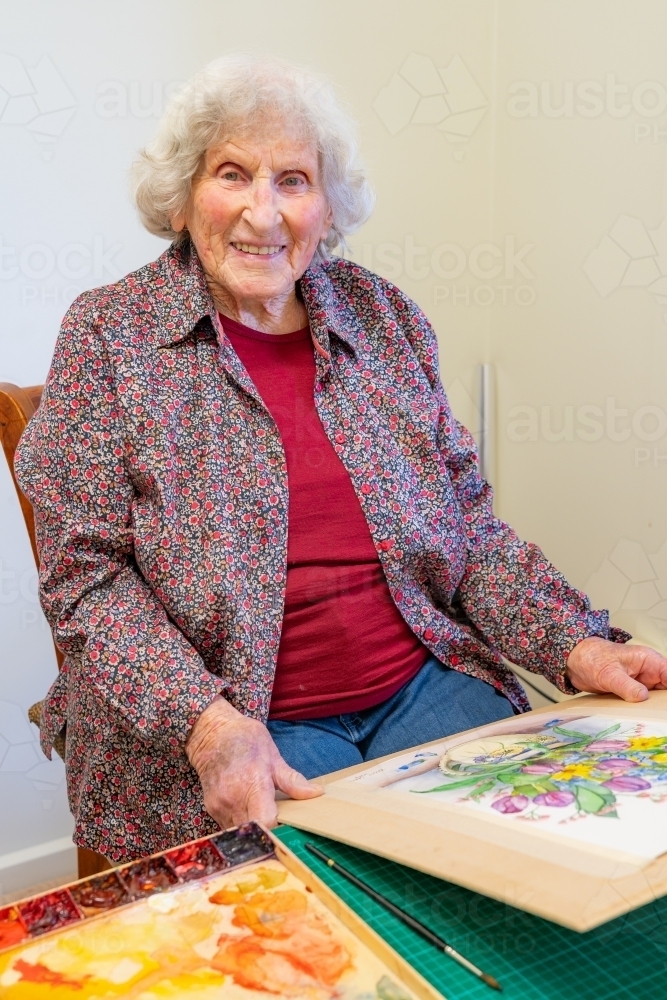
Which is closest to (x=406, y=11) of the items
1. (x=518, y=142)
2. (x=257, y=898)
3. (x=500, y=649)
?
(x=518, y=142)

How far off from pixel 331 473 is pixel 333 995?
2.44ft

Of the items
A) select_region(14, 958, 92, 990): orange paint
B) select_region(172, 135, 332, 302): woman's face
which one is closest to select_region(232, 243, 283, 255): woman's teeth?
select_region(172, 135, 332, 302): woman's face

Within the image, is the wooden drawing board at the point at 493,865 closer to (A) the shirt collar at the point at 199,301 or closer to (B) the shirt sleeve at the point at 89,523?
(B) the shirt sleeve at the point at 89,523

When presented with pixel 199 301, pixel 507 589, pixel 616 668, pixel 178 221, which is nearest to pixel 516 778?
pixel 616 668

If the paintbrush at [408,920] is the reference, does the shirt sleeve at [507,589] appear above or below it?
above

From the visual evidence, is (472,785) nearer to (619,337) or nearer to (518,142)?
(619,337)

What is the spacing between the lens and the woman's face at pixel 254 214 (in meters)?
1.24

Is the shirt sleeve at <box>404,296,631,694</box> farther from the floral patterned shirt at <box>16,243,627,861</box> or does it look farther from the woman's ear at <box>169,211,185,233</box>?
the woman's ear at <box>169,211,185,233</box>

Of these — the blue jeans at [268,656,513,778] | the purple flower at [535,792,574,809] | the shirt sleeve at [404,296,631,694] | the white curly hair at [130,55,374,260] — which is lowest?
the blue jeans at [268,656,513,778]

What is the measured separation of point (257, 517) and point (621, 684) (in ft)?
1.54

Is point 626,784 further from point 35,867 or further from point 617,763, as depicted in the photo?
point 35,867

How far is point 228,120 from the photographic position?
48.4 inches

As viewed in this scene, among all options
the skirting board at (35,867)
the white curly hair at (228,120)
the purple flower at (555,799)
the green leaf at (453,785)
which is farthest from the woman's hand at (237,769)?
the skirting board at (35,867)

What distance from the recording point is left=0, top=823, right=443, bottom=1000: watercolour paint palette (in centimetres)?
64
